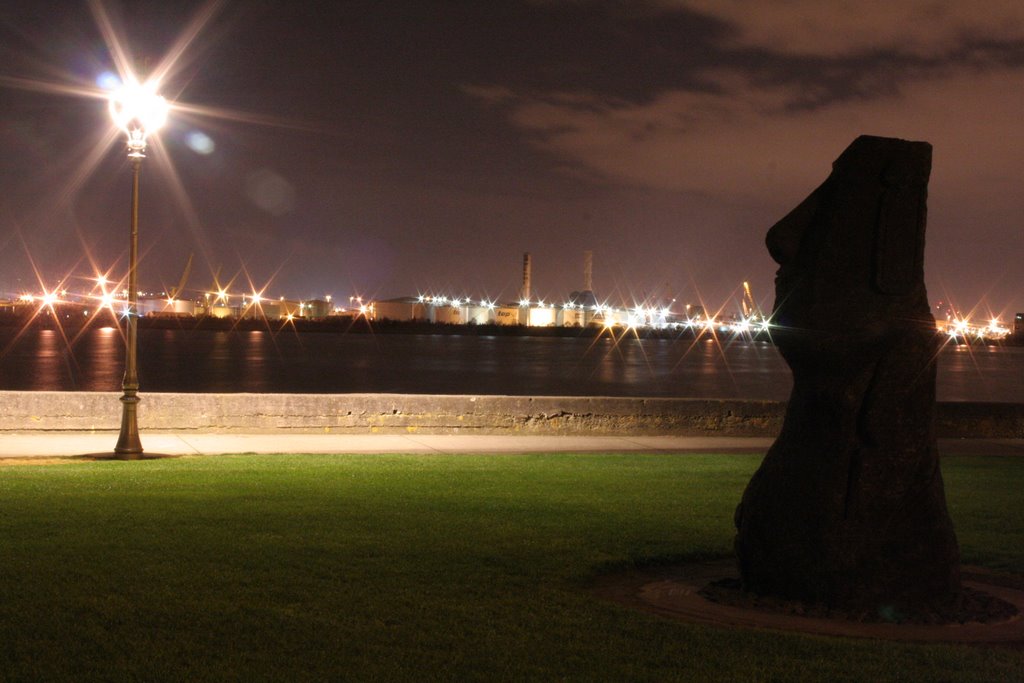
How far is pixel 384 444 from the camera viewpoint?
18.7m

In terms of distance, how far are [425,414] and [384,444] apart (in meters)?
1.97

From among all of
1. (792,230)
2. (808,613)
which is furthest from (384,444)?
(808,613)

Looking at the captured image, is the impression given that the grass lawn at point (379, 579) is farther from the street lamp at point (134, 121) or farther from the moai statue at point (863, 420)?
the street lamp at point (134, 121)

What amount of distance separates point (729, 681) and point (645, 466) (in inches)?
400

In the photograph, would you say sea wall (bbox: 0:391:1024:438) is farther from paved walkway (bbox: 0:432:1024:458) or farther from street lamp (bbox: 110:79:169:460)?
street lamp (bbox: 110:79:169:460)

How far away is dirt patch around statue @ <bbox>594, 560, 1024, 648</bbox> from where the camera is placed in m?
7.31

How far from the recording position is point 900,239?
7895mm

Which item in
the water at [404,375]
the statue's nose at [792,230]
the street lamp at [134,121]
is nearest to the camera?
the statue's nose at [792,230]

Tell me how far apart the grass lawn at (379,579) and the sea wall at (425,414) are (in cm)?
564

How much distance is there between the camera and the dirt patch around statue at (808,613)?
731 cm

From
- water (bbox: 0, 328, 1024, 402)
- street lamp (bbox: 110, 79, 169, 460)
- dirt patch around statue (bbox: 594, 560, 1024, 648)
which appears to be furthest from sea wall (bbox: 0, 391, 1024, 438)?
water (bbox: 0, 328, 1024, 402)

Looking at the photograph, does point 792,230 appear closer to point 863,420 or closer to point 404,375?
point 863,420

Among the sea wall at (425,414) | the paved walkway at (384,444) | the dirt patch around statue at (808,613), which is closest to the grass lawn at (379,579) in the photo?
the dirt patch around statue at (808,613)

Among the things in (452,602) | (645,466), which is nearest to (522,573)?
(452,602)
